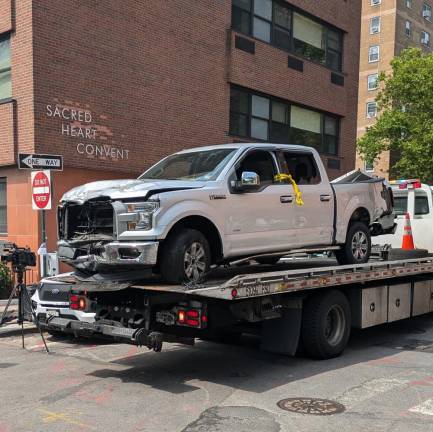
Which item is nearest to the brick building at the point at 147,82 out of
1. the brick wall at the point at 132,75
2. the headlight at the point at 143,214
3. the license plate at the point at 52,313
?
the brick wall at the point at 132,75

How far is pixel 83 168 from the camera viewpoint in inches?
548

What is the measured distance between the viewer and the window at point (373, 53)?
4922 centimetres

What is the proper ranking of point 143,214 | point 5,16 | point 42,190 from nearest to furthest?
point 143,214
point 42,190
point 5,16

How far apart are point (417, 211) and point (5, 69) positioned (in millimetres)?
10019

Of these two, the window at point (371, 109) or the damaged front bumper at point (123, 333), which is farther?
the window at point (371, 109)

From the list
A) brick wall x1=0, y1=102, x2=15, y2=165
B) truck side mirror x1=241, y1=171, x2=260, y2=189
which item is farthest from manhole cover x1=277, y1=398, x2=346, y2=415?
brick wall x1=0, y1=102, x2=15, y2=165

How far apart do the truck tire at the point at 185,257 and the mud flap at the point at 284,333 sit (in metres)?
1.35

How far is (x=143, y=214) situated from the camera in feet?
19.6

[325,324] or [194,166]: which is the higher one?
[194,166]

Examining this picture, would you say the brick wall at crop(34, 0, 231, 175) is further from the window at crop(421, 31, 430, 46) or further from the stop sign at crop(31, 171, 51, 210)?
the window at crop(421, 31, 430, 46)

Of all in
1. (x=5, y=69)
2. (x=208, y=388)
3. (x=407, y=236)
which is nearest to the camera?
(x=208, y=388)

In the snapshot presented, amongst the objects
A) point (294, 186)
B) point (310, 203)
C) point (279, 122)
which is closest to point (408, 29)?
point (279, 122)

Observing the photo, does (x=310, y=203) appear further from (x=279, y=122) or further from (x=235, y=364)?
(x=279, y=122)

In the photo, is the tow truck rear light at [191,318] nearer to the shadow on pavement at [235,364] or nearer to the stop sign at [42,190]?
the shadow on pavement at [235,364]
